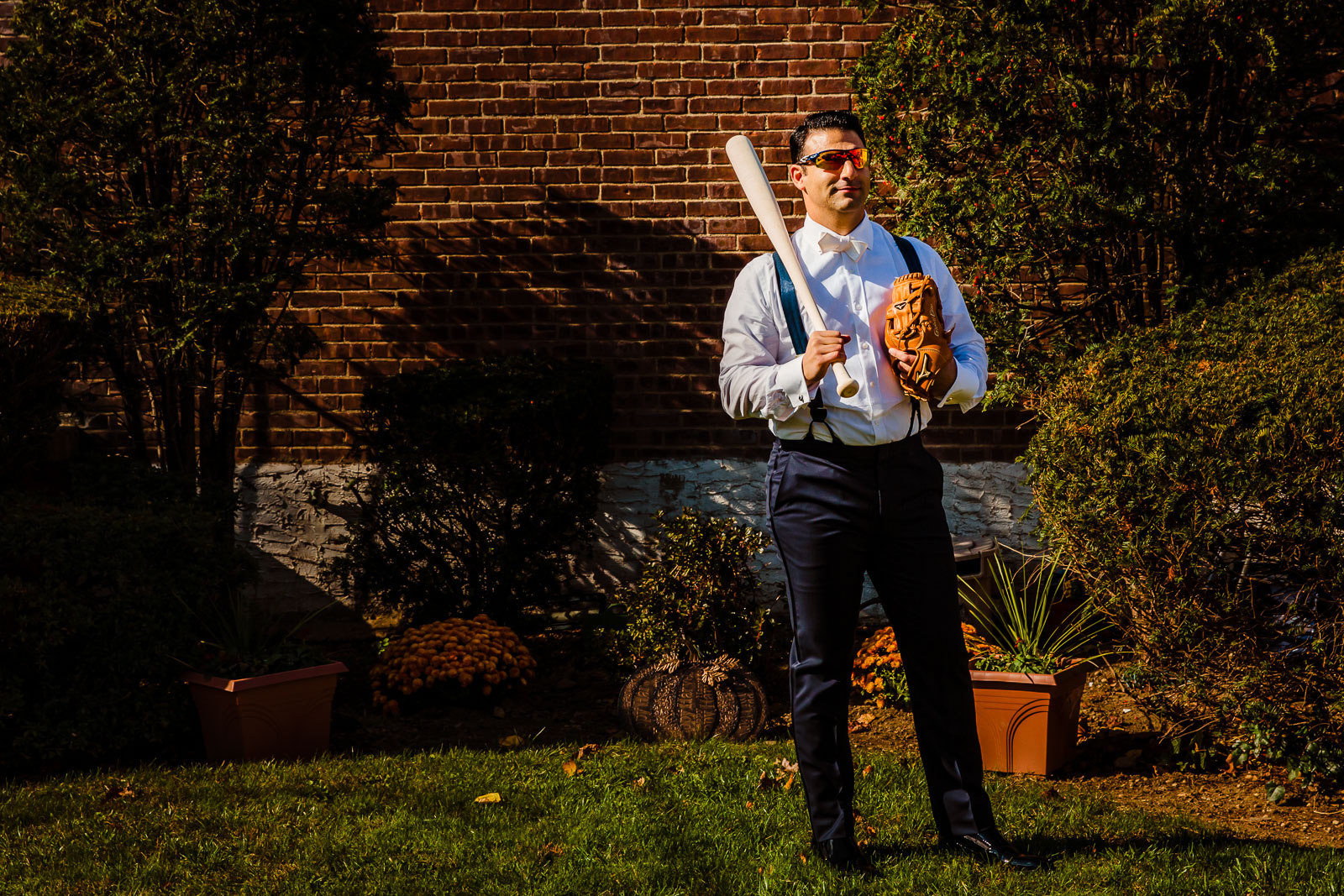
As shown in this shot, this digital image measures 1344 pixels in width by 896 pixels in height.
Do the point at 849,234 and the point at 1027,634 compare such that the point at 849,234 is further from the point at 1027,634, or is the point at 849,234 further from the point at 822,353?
the point at 1027,634

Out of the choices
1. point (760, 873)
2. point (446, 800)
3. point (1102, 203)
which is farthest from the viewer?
point (1102, 203)

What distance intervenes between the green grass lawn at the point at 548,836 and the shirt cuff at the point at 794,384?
51.8 inches

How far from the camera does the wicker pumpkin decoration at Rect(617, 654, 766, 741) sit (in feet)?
14.4

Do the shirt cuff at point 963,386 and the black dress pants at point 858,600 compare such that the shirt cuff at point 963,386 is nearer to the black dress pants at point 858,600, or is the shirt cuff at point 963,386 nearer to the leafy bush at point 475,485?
the black dress pants at point 858,600

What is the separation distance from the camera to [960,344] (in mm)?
3012

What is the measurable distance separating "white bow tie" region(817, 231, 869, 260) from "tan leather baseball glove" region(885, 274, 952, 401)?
0.21 m

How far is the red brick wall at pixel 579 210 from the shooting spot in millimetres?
6305

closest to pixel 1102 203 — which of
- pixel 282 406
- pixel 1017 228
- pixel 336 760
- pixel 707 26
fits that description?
pixel 1017 228

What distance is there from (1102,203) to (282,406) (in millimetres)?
4752

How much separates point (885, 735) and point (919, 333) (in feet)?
7.94

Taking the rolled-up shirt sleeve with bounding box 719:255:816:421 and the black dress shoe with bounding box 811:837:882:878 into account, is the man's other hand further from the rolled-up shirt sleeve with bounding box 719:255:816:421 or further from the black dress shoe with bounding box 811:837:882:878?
the black dress shoe with bounding box 811:837:882:878

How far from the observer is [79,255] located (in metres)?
4.89

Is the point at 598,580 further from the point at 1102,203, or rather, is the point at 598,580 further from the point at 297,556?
the point at 1102,203

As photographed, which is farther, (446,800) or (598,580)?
(598,580)
